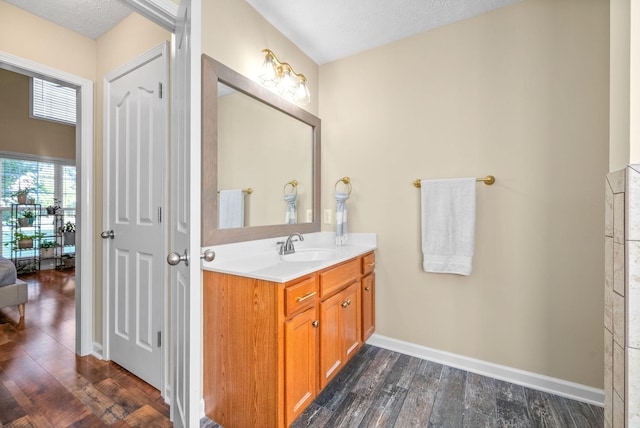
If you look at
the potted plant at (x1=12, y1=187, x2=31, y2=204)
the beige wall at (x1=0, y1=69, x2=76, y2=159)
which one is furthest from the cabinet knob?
the potted plant at (x1=12, y1=187, x2=31, y2=204)

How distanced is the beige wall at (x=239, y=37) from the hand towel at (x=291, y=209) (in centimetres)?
86

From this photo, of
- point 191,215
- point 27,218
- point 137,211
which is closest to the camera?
point 191,215

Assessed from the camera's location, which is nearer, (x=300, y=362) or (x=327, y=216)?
(x=300, y=362)

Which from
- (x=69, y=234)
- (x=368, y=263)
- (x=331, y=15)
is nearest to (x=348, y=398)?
(x=368, y=263)

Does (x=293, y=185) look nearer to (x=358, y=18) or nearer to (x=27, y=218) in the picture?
(x=358, y=18)

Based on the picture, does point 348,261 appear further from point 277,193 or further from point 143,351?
point 143,351

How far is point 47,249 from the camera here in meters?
4.88

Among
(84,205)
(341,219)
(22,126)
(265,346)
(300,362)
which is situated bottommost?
(300,362)

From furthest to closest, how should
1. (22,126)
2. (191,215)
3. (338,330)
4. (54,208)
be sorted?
(54,208), (22,126), (338,330), (191,215)

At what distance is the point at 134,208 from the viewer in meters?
1.85

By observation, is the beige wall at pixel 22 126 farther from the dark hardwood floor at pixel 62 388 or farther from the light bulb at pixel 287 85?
the light bulb at pixel 287 85

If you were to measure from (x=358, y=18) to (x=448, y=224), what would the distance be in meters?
1.58

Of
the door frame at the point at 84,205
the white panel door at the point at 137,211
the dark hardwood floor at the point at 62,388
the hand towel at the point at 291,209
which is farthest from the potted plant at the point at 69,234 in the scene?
the hand towel at the point at 291,209

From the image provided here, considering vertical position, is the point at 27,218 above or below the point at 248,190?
below
